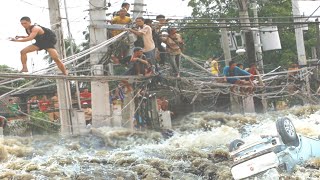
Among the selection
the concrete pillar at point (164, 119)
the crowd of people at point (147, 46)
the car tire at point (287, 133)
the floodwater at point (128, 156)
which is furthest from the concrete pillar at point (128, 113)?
the car tire at point (287, 133)

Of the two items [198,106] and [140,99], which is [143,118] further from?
[198,106]

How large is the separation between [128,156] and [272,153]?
3.68 m

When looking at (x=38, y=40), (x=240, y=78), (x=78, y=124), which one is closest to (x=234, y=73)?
(x=240, y=78)

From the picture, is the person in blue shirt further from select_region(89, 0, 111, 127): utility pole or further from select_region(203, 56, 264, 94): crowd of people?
select_region(89, 0, 111, 127): utility pole

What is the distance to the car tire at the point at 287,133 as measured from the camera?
38.6 ft

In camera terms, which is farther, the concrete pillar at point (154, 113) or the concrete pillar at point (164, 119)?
the concrete pillar at point (164, 119)

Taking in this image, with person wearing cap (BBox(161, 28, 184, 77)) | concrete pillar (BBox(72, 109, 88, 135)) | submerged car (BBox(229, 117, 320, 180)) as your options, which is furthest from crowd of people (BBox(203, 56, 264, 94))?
submerged car (BBox(229, 117, 320, 180))

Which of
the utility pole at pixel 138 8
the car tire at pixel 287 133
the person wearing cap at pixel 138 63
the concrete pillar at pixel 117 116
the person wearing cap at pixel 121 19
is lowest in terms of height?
the car tire at pixel 287 133

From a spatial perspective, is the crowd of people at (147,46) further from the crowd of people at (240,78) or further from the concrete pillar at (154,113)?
the concrete pillar at (154,113)

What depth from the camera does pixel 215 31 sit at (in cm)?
3350

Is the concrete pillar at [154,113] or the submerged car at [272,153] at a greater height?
the concrete pillar at [154,113]

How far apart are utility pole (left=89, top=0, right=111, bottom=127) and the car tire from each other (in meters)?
4.49

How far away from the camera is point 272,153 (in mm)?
10953

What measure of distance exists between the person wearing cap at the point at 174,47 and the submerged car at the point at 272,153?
13.2 feet
